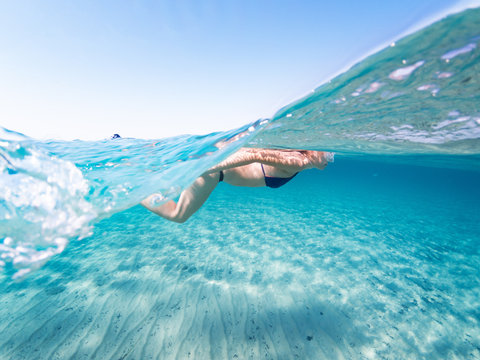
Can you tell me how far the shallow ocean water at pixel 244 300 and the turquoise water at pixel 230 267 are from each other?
3 cm

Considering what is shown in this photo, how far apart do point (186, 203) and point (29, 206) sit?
2.57 meters

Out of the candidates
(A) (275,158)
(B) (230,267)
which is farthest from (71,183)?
(B) (230,267)

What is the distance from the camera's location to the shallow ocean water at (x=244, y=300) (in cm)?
356

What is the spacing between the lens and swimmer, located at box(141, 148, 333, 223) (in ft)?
13.4

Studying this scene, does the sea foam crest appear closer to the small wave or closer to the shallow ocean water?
the small wave

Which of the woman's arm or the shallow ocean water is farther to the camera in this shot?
the woman's arm

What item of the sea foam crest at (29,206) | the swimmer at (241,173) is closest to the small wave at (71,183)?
the sea foam crest at (29,206)

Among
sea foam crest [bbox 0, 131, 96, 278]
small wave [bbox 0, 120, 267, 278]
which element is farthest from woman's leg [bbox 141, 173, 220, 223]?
sea foam crest [bbox 0, 131, 96, 278]

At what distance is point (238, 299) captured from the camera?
4.69 meters

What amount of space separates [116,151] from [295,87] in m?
5.51

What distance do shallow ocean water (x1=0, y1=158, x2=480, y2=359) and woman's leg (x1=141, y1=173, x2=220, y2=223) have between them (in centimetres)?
215

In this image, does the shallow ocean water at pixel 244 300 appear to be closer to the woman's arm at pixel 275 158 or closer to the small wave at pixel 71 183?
the small wave at pixel 71 183

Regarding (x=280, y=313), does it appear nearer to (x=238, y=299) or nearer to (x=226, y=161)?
(x=238, y=299)

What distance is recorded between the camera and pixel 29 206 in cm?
325
